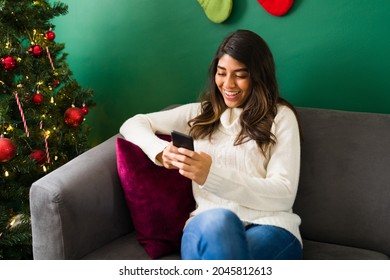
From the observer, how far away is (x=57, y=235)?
1.67 metres

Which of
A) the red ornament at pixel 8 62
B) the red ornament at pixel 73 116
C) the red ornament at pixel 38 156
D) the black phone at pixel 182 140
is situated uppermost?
the red ornament at pixel 8 62

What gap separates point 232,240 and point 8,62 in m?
1.10

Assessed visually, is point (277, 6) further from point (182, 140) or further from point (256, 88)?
point (182, 140)

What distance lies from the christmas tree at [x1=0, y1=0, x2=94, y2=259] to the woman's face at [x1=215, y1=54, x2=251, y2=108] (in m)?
0.70

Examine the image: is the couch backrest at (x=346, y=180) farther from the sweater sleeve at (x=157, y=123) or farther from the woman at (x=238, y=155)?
the sweater sleeve at (x=157, y=123)

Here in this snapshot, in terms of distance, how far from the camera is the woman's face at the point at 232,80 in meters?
1.79

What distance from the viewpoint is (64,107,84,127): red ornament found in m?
2.23

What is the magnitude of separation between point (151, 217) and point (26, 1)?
3.16 feet

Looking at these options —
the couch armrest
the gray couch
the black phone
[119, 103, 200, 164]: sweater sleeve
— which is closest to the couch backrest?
the gray couch

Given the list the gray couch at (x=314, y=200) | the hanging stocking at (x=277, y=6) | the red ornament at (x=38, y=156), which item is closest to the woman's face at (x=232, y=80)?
the gray couch at (x=314, y=200)

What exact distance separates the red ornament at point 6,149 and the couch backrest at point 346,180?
1014mm

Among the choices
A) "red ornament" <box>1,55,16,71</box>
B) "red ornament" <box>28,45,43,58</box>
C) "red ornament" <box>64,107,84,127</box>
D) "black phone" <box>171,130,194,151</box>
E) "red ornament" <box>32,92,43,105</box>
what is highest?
"red ornament" <box>28,45,43,58</box>

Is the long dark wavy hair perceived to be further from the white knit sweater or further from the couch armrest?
the couch armrest
